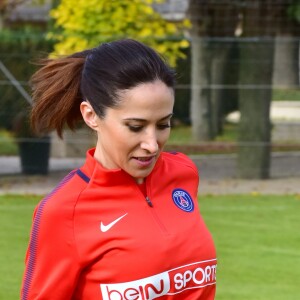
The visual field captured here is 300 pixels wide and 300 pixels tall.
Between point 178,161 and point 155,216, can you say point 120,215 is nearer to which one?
point 155,216

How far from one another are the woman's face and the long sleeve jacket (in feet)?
0.36

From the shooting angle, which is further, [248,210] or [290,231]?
[248,210]

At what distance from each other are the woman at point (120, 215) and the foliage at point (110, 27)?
10.8 meters

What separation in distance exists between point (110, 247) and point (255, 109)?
38.5 feet

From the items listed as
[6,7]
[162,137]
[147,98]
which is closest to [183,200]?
[162,137]

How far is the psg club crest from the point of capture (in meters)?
3.49

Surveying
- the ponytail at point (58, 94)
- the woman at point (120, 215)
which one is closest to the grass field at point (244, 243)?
the ponytail at point (58, 94)

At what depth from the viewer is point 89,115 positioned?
3387mm

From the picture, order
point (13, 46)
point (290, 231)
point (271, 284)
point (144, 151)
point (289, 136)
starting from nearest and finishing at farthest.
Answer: point (144, 151) → point (271, 284) → point (290, 231) → point (289, 136) → point (13, 46)

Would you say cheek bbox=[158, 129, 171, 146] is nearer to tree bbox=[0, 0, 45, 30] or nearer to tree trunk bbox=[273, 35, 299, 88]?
tree trunk bbox=[273, 35, 299, 88]

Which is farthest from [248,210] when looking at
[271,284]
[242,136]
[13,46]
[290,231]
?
[13,46]

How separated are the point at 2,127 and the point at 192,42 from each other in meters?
3.01

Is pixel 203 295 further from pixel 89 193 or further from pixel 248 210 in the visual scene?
pixel 248 210

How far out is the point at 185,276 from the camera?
10.9ft
